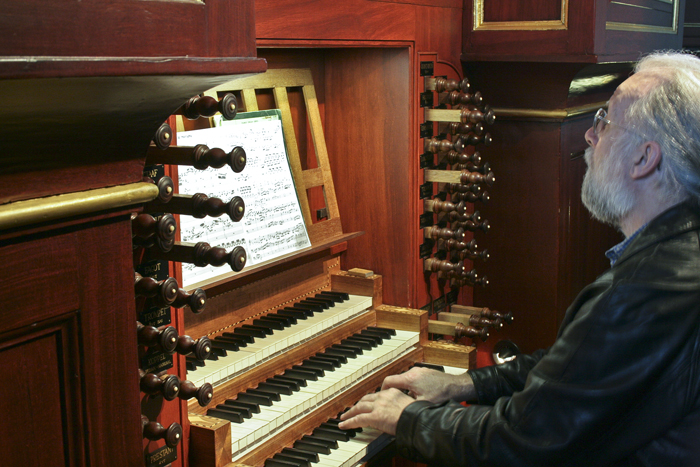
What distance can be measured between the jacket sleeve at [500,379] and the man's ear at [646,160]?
0.71 m

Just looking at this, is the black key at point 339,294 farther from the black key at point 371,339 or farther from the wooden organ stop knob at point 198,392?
the wooden organ stop knob at point 198,392

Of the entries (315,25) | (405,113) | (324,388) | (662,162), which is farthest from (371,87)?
(662,162)

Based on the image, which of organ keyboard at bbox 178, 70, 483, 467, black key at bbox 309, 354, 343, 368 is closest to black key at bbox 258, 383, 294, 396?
organ keyboard at bbox 178, 70, 483, 467

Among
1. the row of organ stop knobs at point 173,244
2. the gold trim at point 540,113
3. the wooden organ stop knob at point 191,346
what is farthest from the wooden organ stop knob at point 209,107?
the gold trim at point 540,113

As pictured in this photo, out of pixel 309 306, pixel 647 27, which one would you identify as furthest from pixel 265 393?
pixel 647 27

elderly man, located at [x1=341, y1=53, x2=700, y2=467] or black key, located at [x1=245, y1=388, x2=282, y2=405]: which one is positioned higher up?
elderly man, located at [x1=341, y1=53, x2=700, y2=467]

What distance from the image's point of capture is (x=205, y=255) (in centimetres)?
153

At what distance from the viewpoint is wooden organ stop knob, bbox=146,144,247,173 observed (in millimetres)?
1472

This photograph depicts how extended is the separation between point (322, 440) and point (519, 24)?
2.15 meters

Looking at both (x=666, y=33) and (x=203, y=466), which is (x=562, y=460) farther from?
(x=666, y=33)

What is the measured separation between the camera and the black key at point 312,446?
2174 millimetres

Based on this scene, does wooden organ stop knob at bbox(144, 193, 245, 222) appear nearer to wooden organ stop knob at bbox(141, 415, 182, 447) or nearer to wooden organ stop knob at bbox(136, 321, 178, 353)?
wooden organ stop knob at bbox(136, 321, 178, 353)

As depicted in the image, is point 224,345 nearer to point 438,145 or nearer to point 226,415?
point 226,415

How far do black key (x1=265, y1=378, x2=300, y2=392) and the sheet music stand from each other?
41cm
